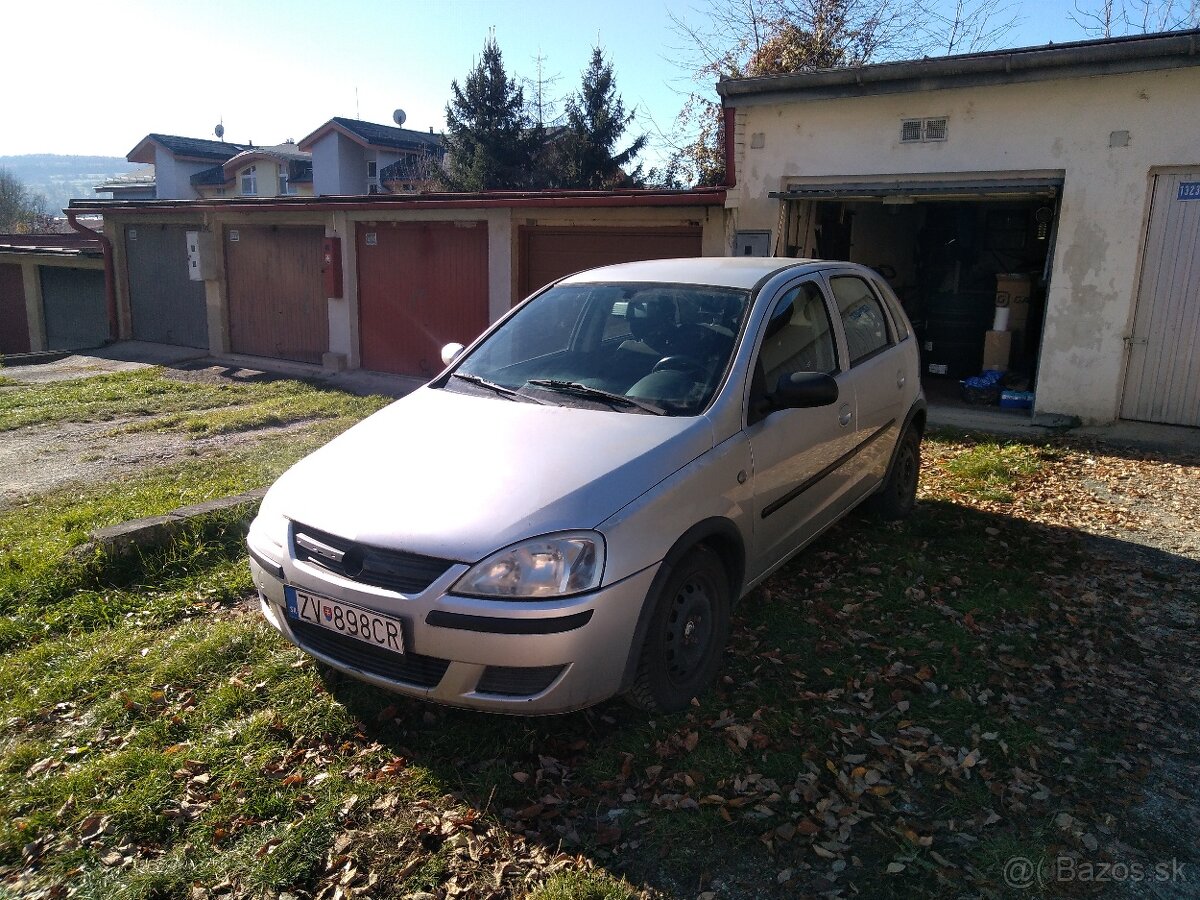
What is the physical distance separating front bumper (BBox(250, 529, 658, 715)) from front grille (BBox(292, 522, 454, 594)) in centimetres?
3

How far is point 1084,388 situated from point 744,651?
21.8 ft

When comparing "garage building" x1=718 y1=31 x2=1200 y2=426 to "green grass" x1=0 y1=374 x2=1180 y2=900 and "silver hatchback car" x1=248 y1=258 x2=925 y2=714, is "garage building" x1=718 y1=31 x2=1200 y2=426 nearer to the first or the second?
"green grass" x1=0 y1=374 x2=1180 y2=900

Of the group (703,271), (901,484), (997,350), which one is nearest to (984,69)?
(997,350)

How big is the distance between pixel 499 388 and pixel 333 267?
35.4 ft

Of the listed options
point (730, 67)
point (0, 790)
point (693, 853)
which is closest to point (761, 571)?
point (693, 853)

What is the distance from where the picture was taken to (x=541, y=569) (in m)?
2.89

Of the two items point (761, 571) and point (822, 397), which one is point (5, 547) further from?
point (822, 397)

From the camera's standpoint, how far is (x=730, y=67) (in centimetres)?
2155

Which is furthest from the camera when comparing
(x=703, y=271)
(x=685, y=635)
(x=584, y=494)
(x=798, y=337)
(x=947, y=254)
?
(x=947, y=254)

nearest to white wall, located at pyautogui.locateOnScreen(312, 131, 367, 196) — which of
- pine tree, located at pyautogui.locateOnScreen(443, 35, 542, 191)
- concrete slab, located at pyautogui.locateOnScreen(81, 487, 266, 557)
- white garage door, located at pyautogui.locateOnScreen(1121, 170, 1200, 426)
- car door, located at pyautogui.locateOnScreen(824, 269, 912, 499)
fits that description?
pine tree, located at pyautogui.locateOnScreen(443, 35, 542, 191)

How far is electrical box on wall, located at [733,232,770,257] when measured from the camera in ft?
33.1

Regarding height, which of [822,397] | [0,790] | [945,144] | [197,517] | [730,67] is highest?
[730,67]

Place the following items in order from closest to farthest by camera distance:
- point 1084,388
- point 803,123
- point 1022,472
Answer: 1. point 1022,472
2. point 1084,388
3. point 803,123

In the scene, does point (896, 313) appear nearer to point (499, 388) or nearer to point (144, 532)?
point (499, 388)
